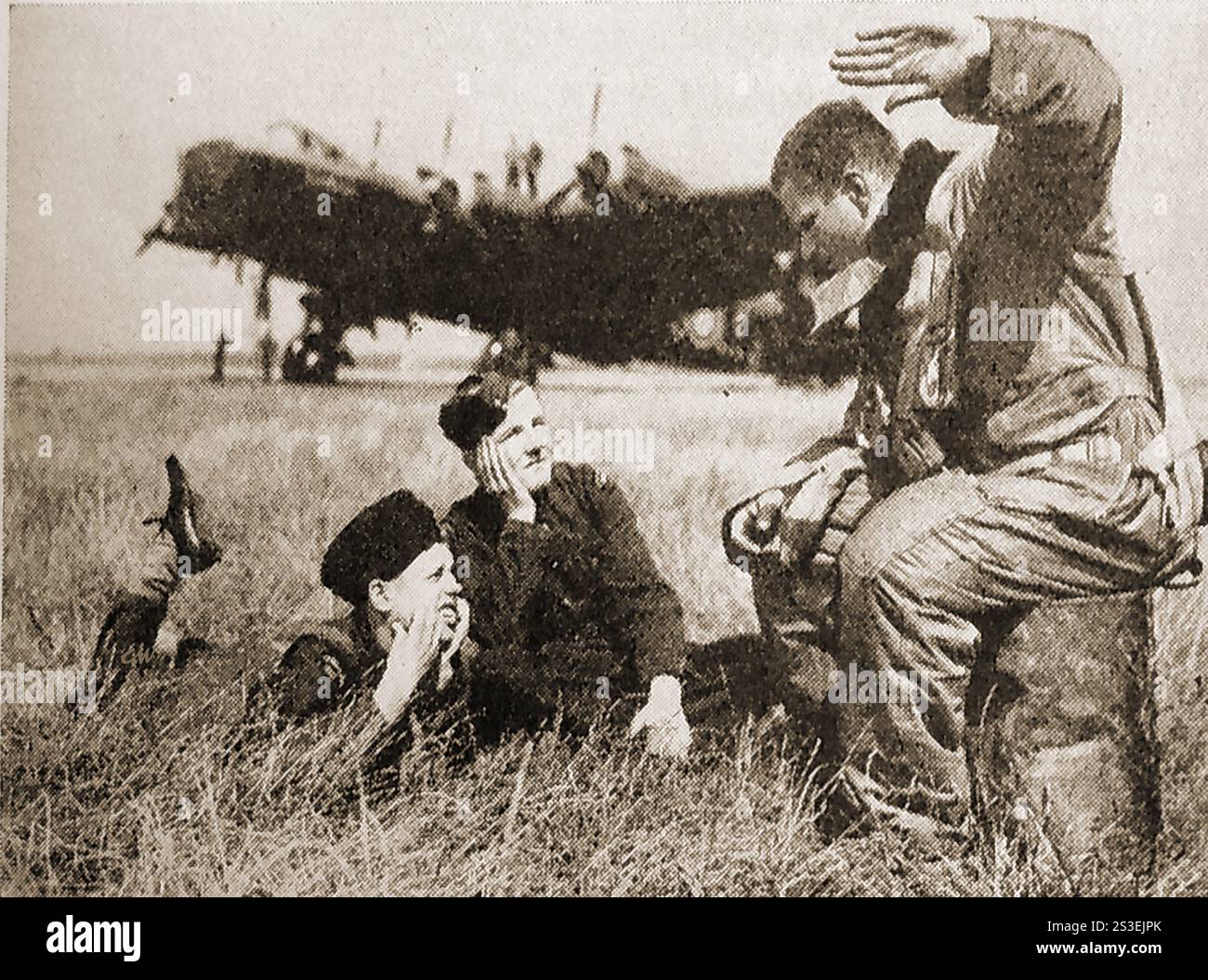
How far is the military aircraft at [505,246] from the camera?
354 centimetres

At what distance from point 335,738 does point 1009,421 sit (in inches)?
75.0

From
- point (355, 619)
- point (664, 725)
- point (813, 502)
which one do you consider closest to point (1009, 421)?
point (813, 502)

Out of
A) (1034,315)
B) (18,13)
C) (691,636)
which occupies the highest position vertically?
(18,13)

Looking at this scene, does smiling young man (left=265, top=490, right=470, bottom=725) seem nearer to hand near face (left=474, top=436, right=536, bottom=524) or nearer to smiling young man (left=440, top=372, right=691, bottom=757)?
smiling young man (left=440, top=372, right=691, bottom=757)

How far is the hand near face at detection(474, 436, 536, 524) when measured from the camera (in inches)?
140

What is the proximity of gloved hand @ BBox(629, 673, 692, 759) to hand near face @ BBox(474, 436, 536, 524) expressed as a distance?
22.1 inches

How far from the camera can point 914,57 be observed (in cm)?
354

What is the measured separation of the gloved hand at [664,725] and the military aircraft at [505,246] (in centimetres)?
86

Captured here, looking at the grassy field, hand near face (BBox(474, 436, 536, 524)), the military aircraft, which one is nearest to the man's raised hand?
the military aircraft

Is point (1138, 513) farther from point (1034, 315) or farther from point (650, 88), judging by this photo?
point (650, 88)

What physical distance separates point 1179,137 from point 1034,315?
1.97ft

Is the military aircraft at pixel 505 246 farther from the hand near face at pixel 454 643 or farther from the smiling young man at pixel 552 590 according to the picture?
the hand near face at pixel 454 643
